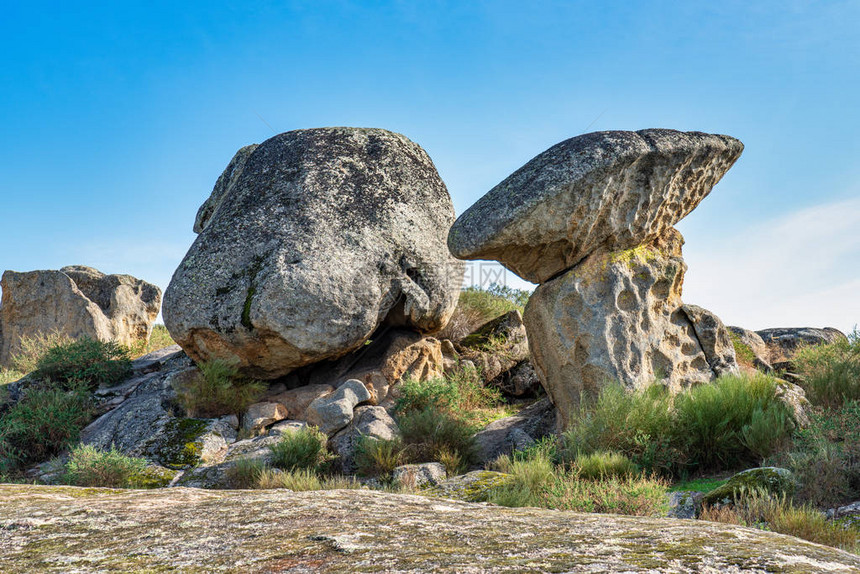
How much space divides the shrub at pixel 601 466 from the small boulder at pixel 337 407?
A: 13.2 feet

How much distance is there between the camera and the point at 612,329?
845 cm

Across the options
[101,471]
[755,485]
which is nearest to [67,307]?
[101,471]

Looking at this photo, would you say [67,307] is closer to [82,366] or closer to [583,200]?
[82,366]

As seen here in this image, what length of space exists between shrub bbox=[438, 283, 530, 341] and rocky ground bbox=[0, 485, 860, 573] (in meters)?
11.0

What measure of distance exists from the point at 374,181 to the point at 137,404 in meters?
5.54

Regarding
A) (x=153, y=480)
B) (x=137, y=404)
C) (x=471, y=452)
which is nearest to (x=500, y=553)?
(x=471, y=452)

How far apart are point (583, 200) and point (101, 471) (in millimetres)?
7195

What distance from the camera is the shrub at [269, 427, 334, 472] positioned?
8.51 metres

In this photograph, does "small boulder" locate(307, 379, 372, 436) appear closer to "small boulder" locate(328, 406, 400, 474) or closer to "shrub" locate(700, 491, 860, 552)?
→ "small boulder" locate(328, 406, 400, 474)

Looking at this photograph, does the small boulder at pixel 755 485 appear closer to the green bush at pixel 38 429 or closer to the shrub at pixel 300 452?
the shrub at pixel 300 452

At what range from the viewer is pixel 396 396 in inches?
426

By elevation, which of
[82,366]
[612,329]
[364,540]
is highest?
[612,329]

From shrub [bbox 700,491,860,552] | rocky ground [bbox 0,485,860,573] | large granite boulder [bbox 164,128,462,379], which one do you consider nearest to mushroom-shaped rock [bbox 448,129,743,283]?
large granite boulder [bbox 164,128,462,379]

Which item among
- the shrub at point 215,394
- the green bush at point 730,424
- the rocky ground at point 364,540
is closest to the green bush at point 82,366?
the shrub at point 215,394
